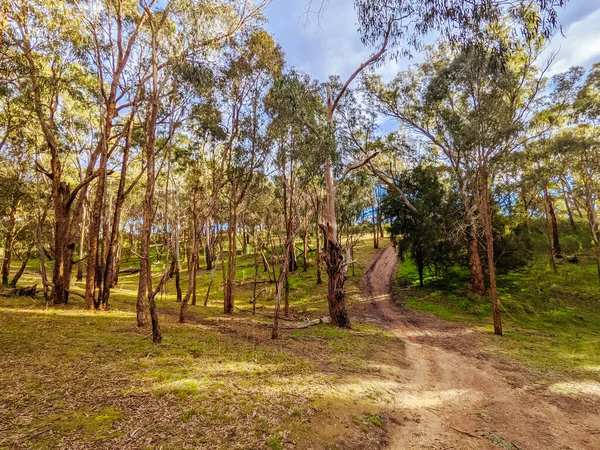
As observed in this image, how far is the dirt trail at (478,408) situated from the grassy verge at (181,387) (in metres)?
0.65

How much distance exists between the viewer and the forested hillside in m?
5.64

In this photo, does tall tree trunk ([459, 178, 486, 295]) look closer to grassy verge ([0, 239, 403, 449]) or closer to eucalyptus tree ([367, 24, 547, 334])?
eucalyptus tree ([367, 24, 547, 334])

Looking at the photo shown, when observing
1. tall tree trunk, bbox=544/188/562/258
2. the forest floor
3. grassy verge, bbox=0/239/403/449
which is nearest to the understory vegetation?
tall tree trunk, bbox=544/188/562/258

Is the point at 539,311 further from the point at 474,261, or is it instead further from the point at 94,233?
the point at 94,233

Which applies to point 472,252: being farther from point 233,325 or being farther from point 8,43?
point 8,43

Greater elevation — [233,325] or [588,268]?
[588,268]

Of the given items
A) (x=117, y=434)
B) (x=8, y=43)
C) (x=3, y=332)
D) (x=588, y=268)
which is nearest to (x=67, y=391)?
(x=117, y=434)

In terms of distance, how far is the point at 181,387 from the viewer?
6105 mm

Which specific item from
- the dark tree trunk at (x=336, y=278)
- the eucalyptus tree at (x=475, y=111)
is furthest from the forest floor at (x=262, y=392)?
the eucalyptus tree at (x=475, y=111)

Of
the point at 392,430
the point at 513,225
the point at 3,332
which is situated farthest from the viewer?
the point at 513,225

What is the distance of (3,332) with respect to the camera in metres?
8.96

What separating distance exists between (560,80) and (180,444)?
1014 inches

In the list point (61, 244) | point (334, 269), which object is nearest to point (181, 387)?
point (334, 269)

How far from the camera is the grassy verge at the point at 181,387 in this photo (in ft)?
15.0
